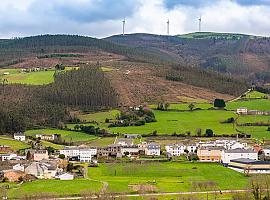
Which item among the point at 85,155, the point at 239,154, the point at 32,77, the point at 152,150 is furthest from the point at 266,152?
the point at 32,77

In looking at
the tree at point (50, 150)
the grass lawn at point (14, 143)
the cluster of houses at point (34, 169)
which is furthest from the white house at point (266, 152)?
the grass lawn at point (14, 143)

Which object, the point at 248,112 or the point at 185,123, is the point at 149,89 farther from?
the point at 185,123

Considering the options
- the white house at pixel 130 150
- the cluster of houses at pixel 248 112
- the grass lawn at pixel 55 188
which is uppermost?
the cluster of houses at pixel 248 112

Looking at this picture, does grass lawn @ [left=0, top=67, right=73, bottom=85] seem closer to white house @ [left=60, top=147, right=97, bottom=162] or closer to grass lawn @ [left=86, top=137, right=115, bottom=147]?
grass lawn @ [left=86, top=137, right=115, bottom=147]

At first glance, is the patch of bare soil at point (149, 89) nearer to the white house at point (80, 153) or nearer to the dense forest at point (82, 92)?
the dense forest at point (82, 92)

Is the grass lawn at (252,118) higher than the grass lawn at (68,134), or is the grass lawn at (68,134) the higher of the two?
the grass lawn at (252,118)

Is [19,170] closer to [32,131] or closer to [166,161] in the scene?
[166,161]

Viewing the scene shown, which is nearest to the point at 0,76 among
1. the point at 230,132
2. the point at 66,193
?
the point at 230,132
